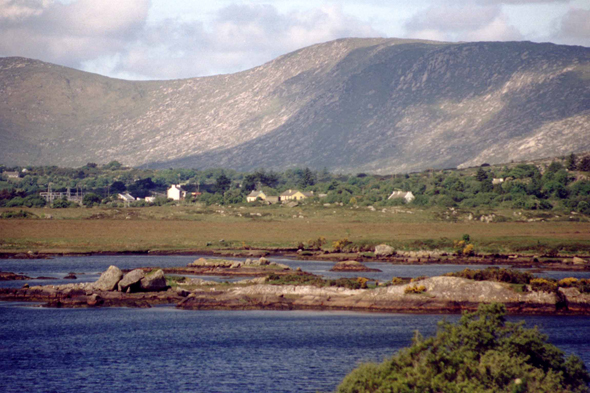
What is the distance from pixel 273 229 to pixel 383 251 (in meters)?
29.4

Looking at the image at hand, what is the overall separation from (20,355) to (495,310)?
22596 millimetres

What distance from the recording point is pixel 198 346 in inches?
1503

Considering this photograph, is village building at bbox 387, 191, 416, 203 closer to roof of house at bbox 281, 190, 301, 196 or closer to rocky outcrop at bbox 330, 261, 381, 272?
roof of house at bbox 281, 190, 301, 196

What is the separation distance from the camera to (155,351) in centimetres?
3712

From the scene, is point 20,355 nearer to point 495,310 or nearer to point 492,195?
point 495,310

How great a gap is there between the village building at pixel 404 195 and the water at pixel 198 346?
99093mm

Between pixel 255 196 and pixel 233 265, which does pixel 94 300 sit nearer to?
pixel 233 265

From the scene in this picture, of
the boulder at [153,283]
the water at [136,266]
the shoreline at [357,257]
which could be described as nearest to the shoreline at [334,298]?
the boulder at [153,283]

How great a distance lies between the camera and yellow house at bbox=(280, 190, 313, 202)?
157700 millimetres

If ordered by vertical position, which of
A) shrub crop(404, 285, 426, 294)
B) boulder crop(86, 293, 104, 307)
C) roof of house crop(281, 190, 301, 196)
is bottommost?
boulder crop(86, 293, 104, 307)

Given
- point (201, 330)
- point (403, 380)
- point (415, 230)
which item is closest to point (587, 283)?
point (201, 330)

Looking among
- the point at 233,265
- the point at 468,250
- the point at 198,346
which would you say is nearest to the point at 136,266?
the point at 233,265

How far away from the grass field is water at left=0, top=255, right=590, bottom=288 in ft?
25.4

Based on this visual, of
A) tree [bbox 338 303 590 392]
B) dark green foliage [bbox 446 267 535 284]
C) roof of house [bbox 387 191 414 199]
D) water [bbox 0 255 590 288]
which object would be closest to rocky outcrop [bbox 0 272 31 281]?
water [bbox 0 255 590 288]
